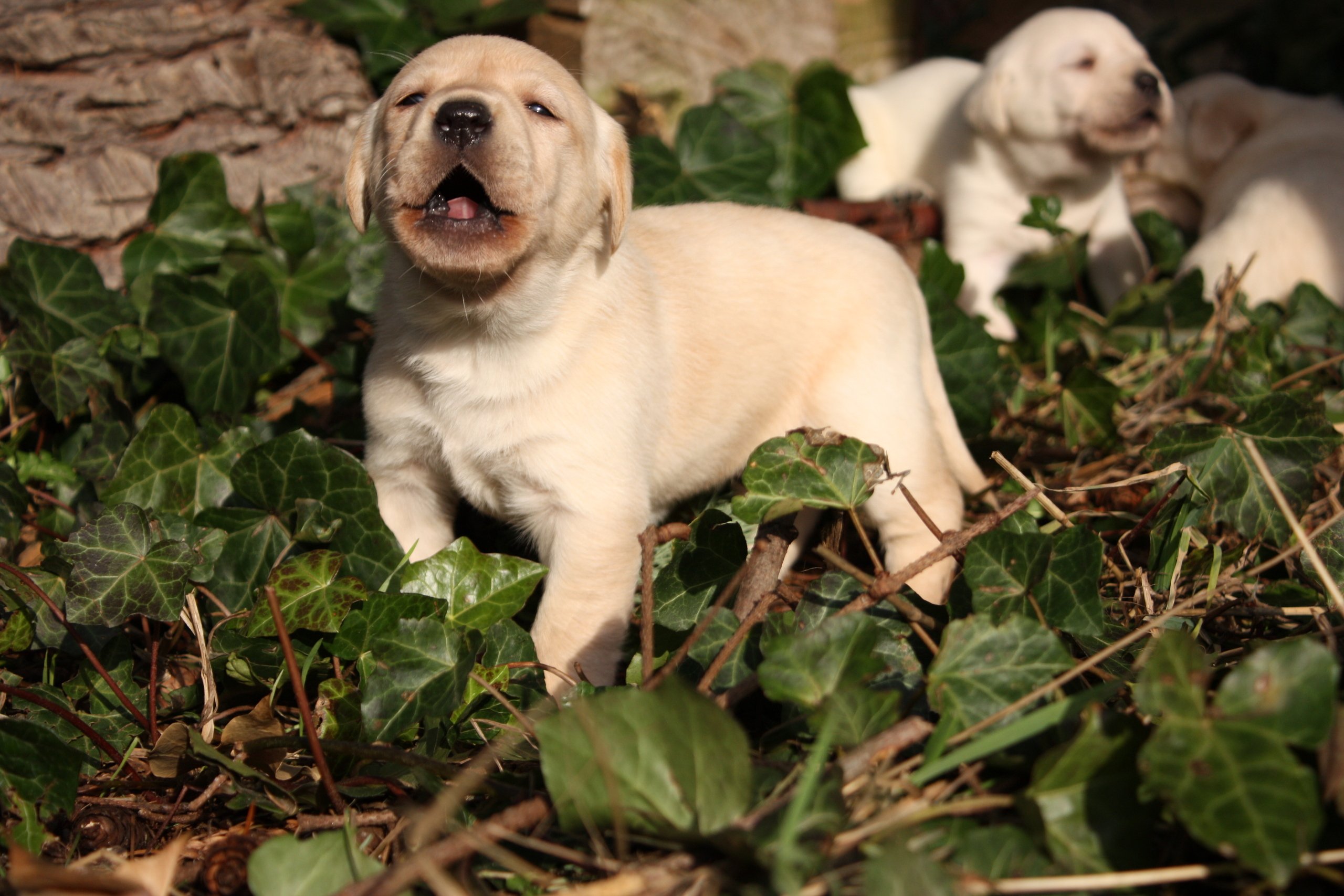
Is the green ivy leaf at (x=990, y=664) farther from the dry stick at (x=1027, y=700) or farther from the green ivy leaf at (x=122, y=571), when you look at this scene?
the green ivy leaf at (x=122, y=571)

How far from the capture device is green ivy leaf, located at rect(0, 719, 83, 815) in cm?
197

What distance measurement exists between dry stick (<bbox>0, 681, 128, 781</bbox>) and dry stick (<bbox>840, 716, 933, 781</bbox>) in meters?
1.62

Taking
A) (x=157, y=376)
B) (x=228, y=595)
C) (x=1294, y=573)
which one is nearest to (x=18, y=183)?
(x=157, y=376)

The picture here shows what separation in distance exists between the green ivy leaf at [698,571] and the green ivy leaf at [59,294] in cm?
215

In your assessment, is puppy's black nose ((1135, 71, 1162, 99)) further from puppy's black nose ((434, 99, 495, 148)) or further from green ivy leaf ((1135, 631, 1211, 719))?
green ivy leaf ((1135, 631, 1211, 719))

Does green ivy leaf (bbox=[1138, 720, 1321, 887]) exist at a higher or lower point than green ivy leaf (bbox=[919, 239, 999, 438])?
higher

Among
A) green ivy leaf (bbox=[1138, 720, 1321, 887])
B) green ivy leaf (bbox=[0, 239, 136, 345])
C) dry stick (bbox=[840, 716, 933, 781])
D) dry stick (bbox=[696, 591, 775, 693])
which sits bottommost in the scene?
dry stick (bbox=[696, 591, 775, 693])

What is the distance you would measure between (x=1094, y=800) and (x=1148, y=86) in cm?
399

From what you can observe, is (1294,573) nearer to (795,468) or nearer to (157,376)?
(795,468)

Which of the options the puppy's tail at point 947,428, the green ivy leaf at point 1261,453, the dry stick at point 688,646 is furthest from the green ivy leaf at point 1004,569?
the puppy's tail at point 947,428

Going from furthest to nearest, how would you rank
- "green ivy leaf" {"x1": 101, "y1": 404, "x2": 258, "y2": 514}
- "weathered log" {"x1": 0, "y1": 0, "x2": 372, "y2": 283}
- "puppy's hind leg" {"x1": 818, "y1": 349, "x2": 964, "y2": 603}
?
"weathered log" {"x1": 0, "y1": 0, "x2": 372, "y2": 283} → "puppy's hind leg" {"x1": 818, "y1": 349, "x2": 964, "y2": 603} → "green ivy leaf" {"x1": 101, "y1": 404, "x2": 258, "y2": 514}

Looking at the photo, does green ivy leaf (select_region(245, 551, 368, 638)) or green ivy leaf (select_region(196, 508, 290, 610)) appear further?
green ivy leaf (select_region(196, 508, 290, 610))

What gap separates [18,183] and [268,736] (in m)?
2.41

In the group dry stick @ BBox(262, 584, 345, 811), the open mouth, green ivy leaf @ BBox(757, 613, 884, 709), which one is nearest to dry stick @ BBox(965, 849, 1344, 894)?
green ivy leaf @ BBox(757, 613, 884, 709)
